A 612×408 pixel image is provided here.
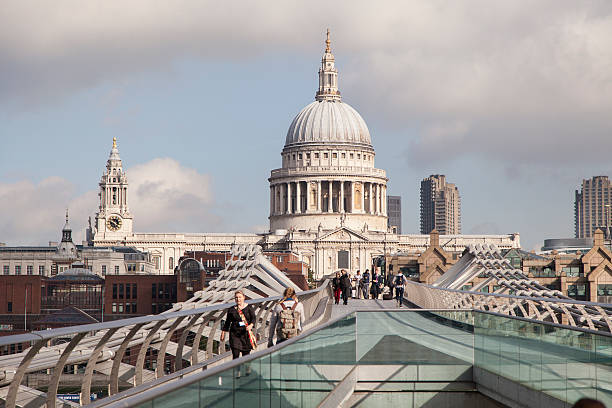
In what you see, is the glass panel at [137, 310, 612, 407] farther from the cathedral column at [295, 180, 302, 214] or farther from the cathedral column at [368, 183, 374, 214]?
the cathedral column at [368, 183, 374, 214]

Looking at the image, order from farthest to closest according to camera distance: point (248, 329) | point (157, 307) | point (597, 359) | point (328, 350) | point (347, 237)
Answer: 1. point (347, 237)
2. point (157, 307)
3. point (328, 350)
4. point (248, 329)
5. point (597, 359)

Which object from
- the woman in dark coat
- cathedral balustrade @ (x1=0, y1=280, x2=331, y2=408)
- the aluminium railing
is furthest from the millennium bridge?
the woman in dark coat

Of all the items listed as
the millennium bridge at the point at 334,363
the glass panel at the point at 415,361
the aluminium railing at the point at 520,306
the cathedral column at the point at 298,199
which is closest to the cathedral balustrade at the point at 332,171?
the cathedral column at the point at 298,199

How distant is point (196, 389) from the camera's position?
858 cm

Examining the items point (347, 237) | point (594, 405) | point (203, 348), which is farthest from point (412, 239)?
point (594, 405)

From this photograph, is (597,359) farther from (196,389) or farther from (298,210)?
(298,210)

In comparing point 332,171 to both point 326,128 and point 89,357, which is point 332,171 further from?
point 89,357

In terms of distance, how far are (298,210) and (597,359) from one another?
177416 millimetres

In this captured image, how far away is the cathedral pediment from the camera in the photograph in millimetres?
178875

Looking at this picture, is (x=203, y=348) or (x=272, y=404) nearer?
(x=272, y=404)

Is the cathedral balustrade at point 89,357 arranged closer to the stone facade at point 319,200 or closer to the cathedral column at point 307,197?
the stone facade at point 319,200

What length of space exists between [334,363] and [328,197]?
175m

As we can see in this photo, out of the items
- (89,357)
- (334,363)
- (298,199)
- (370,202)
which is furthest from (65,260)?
(89,357)

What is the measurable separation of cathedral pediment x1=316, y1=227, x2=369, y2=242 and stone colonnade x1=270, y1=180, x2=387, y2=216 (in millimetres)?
10422
